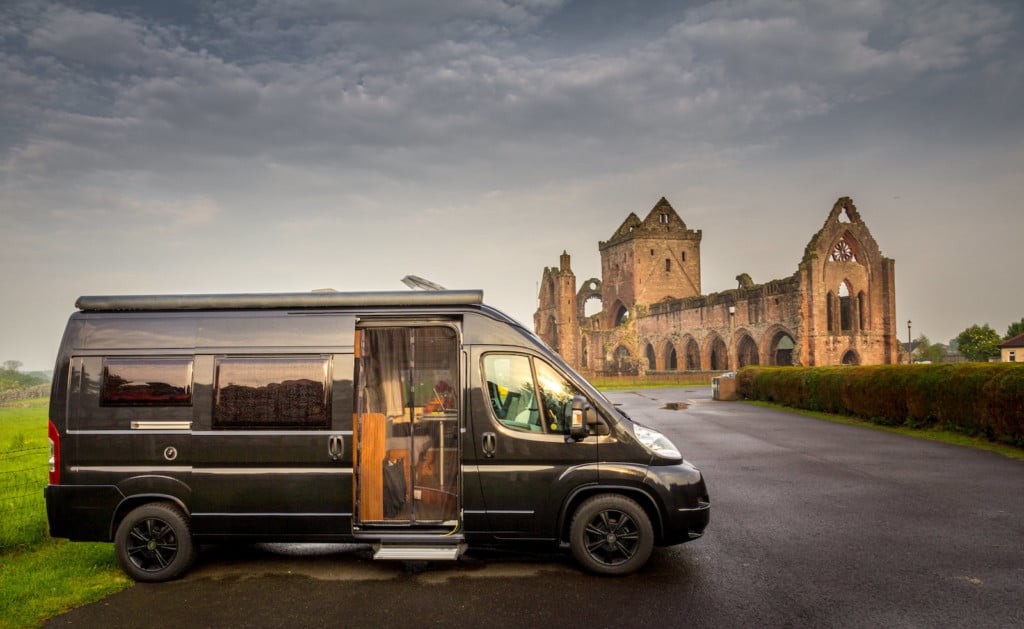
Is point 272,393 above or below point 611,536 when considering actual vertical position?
above

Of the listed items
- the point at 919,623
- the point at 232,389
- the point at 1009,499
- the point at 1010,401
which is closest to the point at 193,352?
the point at 232,389

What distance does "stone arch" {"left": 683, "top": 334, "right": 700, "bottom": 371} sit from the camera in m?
63.3

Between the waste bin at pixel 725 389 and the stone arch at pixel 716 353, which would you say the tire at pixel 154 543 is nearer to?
the waste bin at pixel 725 389

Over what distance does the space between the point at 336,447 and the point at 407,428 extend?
880 millimetres

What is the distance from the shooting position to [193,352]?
6234 millimetres

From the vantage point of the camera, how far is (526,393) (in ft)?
20.2

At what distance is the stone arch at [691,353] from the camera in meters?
63.3

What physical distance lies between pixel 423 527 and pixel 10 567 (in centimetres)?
402

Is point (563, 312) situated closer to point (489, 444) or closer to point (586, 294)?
point (586, 294)

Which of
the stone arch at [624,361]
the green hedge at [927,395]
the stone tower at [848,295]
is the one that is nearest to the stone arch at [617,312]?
the stone arch at [624,361]

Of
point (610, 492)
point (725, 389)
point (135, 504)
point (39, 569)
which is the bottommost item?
point (39, 569)

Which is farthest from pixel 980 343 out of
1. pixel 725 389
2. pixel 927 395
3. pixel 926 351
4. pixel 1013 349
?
pixel 927 395

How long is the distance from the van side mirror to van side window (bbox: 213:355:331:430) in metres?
2.18

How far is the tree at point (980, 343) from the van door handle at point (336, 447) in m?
112
